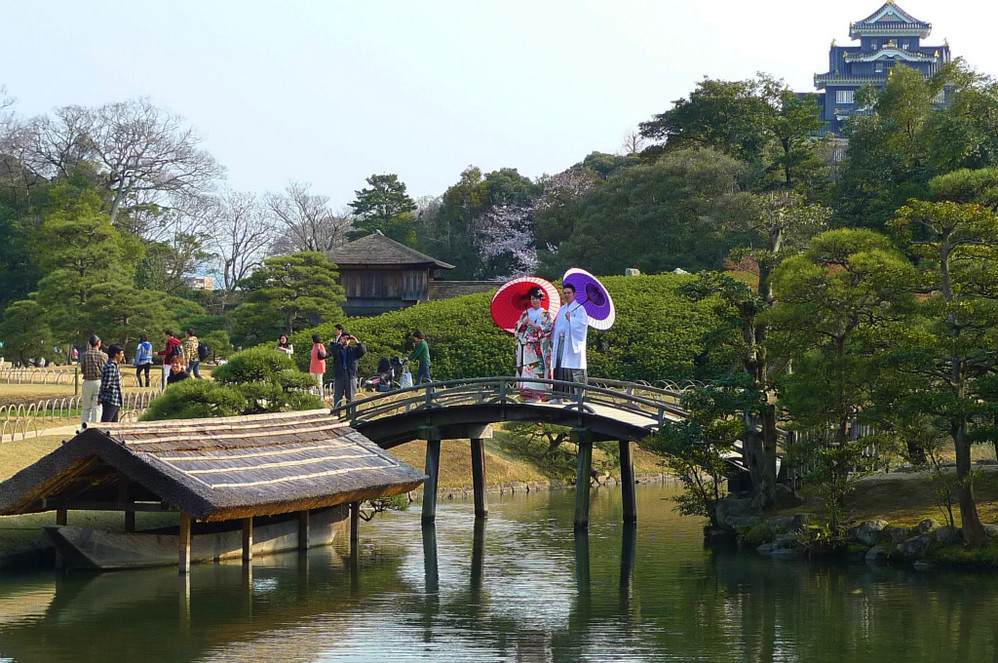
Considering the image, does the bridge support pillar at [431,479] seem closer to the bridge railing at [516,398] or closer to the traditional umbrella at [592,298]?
the bridge railing at [516,398]

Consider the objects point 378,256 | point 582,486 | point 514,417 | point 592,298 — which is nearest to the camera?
point 592,298

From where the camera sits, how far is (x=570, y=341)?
2291 cm

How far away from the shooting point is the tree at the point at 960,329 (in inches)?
706

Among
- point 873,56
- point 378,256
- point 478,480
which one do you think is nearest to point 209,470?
point 478,480

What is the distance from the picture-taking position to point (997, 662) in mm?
12641

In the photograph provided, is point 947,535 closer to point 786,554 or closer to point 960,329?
point 786,554

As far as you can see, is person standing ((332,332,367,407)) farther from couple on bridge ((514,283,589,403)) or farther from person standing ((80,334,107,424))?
person standing ((80,334,107,424))

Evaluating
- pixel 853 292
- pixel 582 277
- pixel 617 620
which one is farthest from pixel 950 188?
pixel 617 620

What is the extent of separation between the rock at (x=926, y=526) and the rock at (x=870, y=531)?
1.82 feet

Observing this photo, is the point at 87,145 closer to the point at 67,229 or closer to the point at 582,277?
the point at 67,229

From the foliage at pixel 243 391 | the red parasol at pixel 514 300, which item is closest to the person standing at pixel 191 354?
the foliage at pixel 243 391

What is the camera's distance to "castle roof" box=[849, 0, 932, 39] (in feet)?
305

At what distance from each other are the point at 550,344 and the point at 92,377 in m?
8.05

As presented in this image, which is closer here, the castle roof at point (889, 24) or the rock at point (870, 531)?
the rock at point (870, 531)
